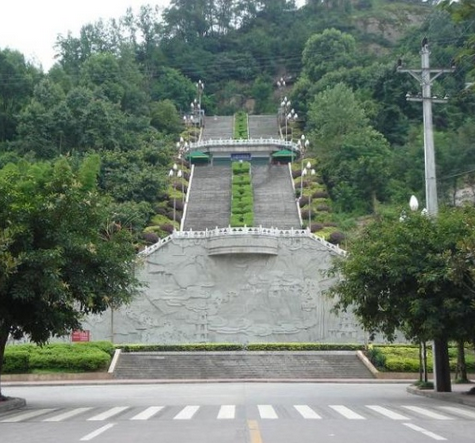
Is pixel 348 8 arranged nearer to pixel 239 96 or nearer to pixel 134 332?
pixel 239 96

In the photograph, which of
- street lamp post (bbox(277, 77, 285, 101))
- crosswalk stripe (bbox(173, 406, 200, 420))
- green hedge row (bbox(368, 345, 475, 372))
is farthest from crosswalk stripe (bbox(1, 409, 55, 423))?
street lamp post (bbox(277, 77, 285, 101))

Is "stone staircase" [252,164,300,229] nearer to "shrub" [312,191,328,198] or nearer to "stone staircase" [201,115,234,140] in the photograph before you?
"shrub" [312,191,328,198]

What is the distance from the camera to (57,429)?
13.7 metres

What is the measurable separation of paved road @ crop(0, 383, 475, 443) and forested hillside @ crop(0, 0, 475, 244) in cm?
1795

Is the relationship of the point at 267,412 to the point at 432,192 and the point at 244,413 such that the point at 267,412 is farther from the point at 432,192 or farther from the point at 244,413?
the point at 432,192

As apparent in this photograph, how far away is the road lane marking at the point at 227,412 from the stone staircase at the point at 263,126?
71.4 m

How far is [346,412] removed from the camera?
1698 cm

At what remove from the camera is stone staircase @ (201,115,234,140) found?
295ft

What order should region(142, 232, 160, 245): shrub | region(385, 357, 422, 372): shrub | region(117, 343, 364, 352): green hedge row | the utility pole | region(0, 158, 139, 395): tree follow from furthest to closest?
1. region(142, 232, 160, 245): shrub
2. region(117, 343, 364, 352): green hedge row
3. region(385, 357, 422, 372): shrub
4. the utility pole
5. region(0, 158, 139, 395): tree

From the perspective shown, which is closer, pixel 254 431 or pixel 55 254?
pixel 254 431

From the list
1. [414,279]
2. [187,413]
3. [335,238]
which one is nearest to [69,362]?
[414,279]

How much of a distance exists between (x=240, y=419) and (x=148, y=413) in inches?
107

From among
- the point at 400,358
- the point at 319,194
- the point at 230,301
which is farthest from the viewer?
the point at 319,194

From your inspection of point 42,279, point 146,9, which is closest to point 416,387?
point 42,279
